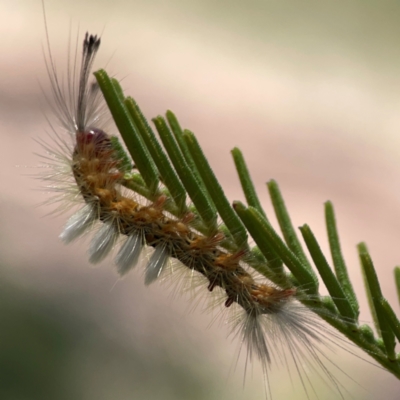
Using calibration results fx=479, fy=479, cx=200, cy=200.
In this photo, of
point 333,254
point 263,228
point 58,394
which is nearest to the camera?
point 263,228

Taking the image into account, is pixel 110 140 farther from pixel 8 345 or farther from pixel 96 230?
pixel 8 345

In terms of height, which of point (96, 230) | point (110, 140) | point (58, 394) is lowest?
point (58, 394)

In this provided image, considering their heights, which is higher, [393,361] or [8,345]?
[393,361]

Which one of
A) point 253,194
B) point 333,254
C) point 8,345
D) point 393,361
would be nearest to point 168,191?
point 253,194

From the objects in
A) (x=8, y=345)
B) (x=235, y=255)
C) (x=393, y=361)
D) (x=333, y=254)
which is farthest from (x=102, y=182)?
(x=8, y=345)

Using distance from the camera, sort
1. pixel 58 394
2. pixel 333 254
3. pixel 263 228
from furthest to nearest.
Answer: pixel 58 394 → pixel 333 254 → pixel 263 228

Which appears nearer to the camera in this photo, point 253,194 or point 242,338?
point 253,194
